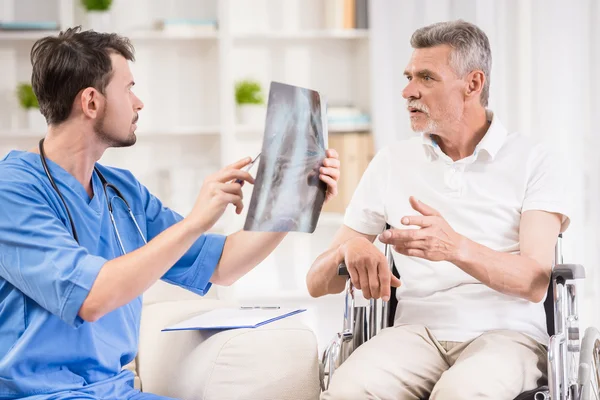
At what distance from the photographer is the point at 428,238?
171 cm

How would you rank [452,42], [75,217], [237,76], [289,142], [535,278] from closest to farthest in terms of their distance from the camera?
[289,142] → [75,217] → [535,278] → [452,42] → [237,76]

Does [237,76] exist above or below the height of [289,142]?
above

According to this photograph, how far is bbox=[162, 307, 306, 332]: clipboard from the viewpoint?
67.7 inches

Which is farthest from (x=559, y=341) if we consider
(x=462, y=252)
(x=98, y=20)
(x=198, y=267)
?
(x=98, y=20)

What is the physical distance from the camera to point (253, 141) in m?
3.83

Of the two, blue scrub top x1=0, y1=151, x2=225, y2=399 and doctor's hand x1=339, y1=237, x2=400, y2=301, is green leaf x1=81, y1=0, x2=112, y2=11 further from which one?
doctor's hand x1=339, y1=237, x2=400, y2=301

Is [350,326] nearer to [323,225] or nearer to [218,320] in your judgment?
[218,320]

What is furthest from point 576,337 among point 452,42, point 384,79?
point 384,79

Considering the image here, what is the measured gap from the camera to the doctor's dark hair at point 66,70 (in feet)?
5.34

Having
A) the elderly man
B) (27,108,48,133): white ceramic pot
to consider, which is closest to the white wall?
the elderly man

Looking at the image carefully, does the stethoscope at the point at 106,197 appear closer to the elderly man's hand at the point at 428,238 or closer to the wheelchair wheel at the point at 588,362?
the elderly man's hand at the point at 428,238

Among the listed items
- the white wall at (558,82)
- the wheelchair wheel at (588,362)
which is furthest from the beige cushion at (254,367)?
the white wall at (558,82)

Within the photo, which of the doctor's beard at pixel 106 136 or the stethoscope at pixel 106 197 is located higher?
the doctor's beard at pixel 106 136

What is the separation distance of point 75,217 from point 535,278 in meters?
0.98
